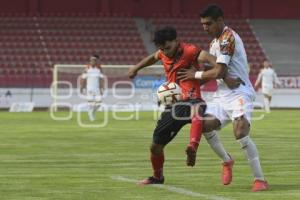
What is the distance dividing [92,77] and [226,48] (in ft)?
65.4

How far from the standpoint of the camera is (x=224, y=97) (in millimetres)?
10133

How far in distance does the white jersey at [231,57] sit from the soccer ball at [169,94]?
0.48 m

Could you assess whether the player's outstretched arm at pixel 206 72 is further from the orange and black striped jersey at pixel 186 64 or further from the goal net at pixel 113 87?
the goal net at pixel 113 87

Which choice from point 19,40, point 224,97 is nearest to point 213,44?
point 224,97

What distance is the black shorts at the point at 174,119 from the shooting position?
33.5ft

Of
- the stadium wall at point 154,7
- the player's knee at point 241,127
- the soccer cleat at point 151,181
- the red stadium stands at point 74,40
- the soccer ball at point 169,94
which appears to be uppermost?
the stadium wall at point 154,7

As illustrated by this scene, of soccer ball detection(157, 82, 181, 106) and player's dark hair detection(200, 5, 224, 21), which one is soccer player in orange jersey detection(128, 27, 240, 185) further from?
player's dark hair detection(200, 5, 224, 21)

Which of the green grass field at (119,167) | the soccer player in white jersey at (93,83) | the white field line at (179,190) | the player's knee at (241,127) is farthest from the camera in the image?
the soccer player in white jersey at (93,83)

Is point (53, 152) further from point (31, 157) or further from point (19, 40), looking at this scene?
point (19, 40)

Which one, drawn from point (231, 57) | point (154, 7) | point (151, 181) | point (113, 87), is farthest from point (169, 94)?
point (154, 7)

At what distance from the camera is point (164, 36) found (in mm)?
10070

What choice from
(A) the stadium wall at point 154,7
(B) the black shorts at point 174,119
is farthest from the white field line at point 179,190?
(A) the stadium wall at point 154,7

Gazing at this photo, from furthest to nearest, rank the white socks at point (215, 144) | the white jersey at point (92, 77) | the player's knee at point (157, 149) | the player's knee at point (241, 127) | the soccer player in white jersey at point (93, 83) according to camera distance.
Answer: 1. the white jersey at point (92, 77)
2. the soccer player in white jersey at point (93, 83)
3. the white socks at point (215, 144)
4. the player's knee at point (157, 149)
5. the player's knee at point (241, 127)

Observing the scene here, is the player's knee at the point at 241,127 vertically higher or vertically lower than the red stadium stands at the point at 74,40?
lower
